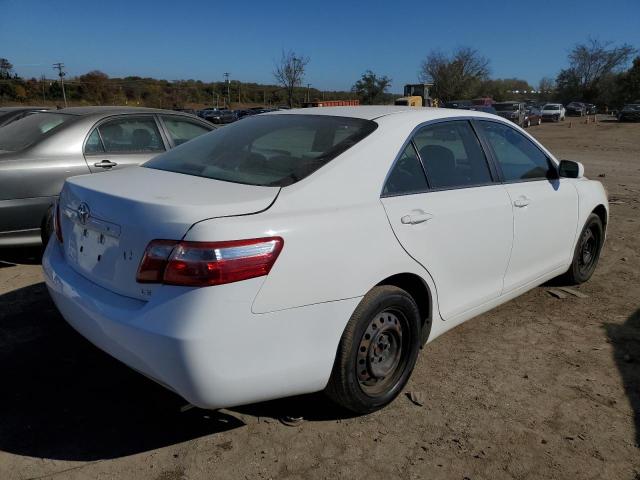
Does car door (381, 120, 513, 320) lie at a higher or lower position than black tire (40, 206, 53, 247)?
higher

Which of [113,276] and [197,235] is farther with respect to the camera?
[113,276]

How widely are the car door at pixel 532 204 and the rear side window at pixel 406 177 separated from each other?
2.66ft

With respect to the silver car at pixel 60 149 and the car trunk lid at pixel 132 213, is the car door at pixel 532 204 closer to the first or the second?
the car trunk lid at pixel 132 213

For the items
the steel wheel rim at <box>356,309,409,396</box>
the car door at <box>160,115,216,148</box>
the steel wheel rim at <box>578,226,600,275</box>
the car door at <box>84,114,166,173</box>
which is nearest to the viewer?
the steel wheel rim at <box>356,309,409,396</box>

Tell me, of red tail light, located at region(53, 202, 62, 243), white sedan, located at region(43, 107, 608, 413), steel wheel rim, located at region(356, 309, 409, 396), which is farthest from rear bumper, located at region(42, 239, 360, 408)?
red tail light, located at region(53, 202, 62, 243)

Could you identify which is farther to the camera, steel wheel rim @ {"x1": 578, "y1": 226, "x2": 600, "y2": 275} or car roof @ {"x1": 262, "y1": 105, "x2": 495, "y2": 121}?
steel wheel rim @ {"x1": 578, "y1": 226, "x2": 600, "y2": 275}

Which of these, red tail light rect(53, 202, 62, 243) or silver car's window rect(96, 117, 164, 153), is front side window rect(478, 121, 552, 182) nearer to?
red tail light rect(53, 202, 62, 243)

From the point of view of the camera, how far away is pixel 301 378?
242 cm

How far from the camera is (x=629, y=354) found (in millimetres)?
3660

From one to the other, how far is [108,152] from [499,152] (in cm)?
380

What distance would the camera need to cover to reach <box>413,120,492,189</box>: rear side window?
3152mm

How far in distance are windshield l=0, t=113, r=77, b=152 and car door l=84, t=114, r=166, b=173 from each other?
13.1 inches

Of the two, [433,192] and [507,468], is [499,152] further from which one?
[507,468]

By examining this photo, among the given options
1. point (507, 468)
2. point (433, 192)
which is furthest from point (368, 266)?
point (507, 468)
